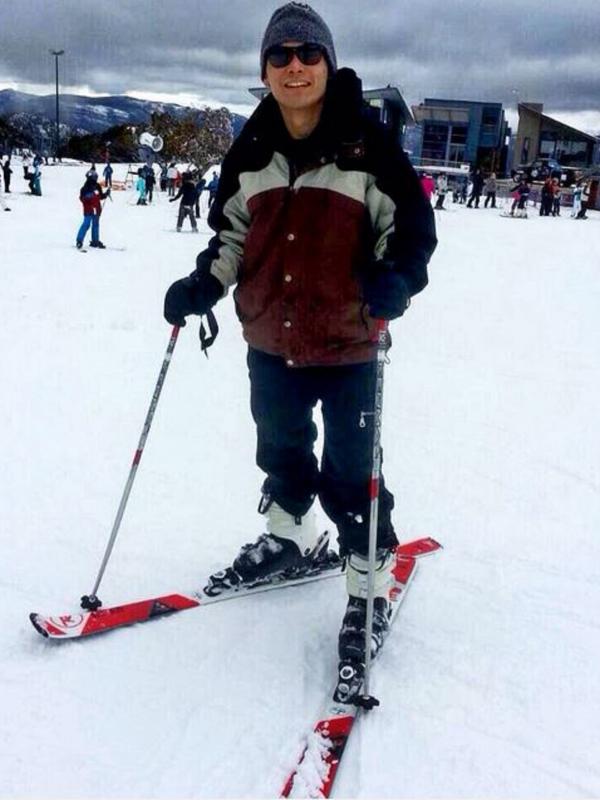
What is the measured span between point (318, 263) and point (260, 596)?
3.94ft

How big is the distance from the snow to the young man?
0.28 meters

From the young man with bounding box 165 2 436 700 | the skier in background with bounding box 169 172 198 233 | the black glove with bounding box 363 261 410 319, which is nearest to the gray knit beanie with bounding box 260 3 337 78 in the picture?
the young man with bounding box 165 2 436 700

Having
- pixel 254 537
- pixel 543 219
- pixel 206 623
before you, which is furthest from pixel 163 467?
pixel 543 219

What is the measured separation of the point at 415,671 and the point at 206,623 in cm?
68

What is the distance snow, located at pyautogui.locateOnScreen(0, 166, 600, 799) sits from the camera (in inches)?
71.6

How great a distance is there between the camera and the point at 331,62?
6.54 ft

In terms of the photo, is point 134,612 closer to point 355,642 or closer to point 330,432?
point 355,642

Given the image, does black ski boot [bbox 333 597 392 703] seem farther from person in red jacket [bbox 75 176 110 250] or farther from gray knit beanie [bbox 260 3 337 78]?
person in red jacket [bbox 75 176 110 250]

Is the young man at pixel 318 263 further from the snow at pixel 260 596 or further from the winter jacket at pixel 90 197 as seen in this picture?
the winter jacket at pixel 90 197

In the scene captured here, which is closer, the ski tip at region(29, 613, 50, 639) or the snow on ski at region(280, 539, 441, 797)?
the snow on ski at region(280, 539, 441, 797)

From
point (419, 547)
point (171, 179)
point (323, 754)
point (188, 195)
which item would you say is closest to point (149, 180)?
point (171, 179)

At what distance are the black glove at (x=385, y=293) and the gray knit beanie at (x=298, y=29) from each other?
23.1 inches

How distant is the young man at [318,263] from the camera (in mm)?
1962

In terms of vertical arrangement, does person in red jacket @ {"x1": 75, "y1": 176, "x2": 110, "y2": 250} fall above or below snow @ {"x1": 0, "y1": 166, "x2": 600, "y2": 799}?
above
